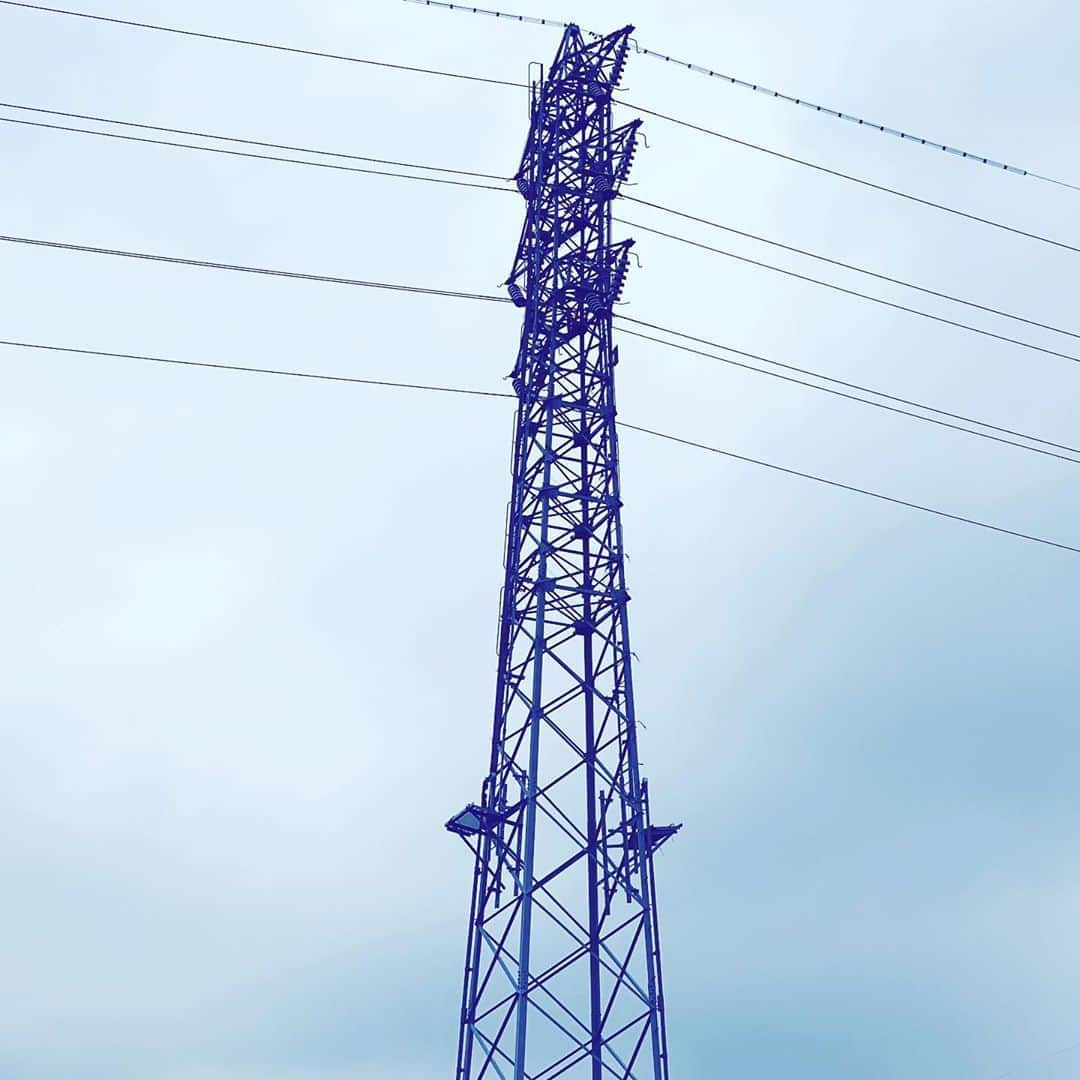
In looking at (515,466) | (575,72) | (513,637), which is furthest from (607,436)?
(575,72)

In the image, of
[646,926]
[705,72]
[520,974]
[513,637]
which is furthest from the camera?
[705,72]

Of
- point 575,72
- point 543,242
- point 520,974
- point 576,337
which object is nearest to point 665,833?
point 520,974

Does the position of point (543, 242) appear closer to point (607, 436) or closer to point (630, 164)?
point (630, 164)

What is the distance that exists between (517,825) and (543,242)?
527 inches

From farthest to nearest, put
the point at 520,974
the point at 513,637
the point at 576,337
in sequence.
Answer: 1. the point at 576,337
2. the point at 513,637
3. the point at 520,974

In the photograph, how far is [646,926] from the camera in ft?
89.0

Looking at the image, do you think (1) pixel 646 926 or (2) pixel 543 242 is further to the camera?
(2) pixel 543 242

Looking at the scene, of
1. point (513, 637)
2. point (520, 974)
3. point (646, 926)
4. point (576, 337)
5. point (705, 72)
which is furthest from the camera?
point (705, 72)

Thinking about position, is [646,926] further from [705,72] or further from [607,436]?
[705,72]

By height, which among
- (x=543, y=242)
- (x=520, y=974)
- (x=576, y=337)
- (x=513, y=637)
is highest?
(x=543, y=242)

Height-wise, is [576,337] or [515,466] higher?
[576,337]

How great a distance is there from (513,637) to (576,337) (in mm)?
7197

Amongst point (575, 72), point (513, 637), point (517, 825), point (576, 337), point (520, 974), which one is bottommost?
point (520, 974)

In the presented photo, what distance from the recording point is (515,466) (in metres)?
31.2
